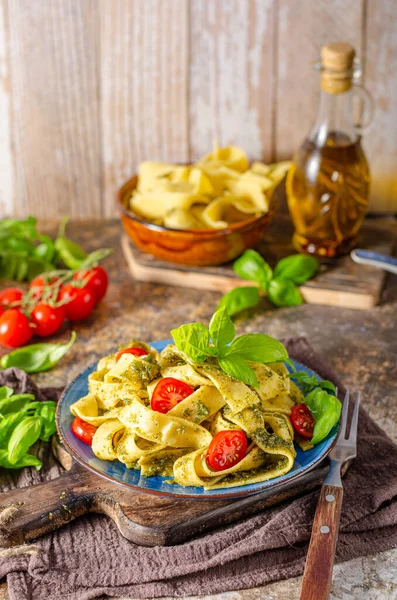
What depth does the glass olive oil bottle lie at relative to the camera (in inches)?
94.0

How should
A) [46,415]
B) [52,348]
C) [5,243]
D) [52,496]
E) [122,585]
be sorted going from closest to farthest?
[122,585] < [52,496] < [46,415] < [52,348] < [5,243]

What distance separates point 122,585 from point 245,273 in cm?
125

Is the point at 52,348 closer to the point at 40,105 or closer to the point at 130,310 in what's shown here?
the point at 130,310

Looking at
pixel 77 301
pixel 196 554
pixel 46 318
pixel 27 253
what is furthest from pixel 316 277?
pixel 196 554

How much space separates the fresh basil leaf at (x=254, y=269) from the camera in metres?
2.43

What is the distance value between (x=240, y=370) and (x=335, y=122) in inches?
46.6

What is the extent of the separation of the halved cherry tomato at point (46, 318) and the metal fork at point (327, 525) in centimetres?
94

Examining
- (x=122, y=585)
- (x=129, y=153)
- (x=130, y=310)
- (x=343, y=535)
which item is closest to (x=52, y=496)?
(x=122, y=585)

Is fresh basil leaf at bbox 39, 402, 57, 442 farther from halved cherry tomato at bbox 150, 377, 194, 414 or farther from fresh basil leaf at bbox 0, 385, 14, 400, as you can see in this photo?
halved cherry tomato at bbox 150, 377, 194, 414

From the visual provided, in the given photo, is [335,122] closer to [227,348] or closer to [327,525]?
[227,348]

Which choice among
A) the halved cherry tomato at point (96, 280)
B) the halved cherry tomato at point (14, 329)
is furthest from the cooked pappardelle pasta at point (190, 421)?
the halved cherry tomato at point (96, 280)

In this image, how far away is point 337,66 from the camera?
7.63 ft

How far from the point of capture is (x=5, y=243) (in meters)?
2.61

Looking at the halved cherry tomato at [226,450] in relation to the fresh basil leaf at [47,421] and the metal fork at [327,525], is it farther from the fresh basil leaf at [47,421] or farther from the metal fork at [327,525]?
the fresh basil leaf at [47,421]
